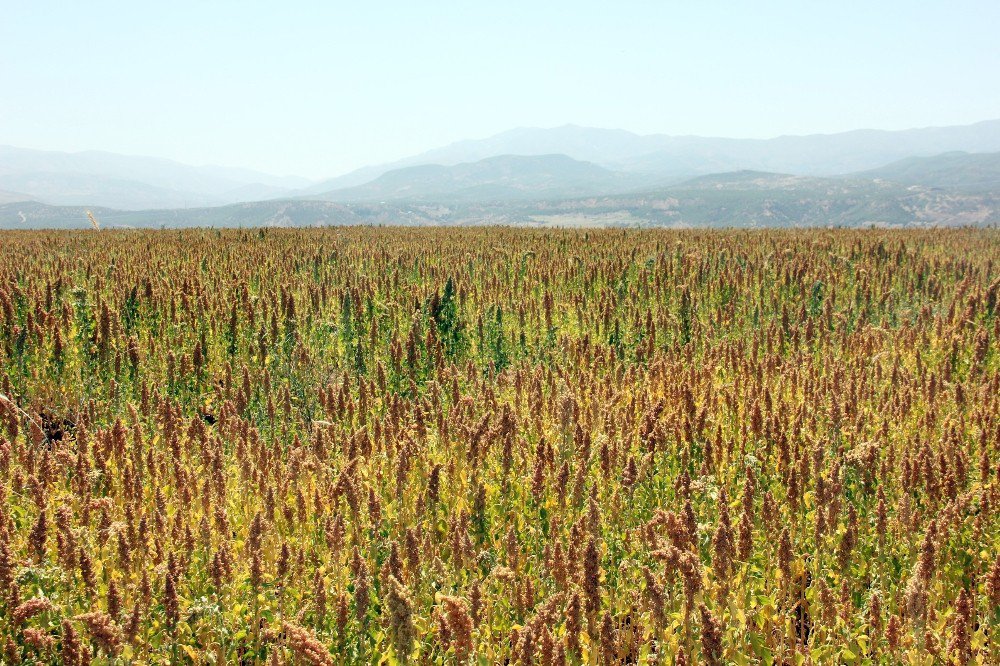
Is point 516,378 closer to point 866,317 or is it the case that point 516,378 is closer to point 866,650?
point 866,650

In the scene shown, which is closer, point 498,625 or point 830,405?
point 498,625

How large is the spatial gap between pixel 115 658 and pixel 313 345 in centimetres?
663

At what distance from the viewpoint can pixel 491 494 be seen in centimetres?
446

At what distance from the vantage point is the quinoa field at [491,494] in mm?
2869

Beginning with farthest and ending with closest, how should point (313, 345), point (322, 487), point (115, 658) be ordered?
point (313, 345), point (322, 487), point (115, 658)

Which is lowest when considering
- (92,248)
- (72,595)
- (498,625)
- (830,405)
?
(498,625)

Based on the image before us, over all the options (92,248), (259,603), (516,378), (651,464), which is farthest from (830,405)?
(92,248)

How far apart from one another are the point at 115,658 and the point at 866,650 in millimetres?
3001

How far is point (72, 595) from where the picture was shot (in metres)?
3.15

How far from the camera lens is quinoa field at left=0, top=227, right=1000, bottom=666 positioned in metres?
2.87

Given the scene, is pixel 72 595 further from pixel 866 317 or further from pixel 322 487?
pixel 866 317

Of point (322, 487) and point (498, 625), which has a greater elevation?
point (322, 487)

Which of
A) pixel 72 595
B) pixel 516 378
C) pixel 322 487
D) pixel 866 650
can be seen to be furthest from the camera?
pixel 516 378

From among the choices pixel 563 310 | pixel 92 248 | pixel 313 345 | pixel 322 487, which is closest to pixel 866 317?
pixel 563 310
